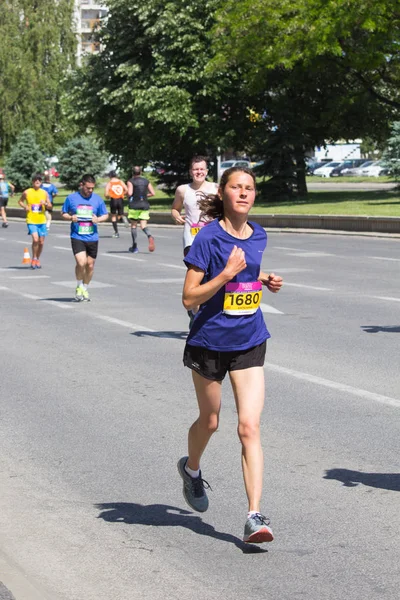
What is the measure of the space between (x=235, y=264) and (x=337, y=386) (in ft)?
15.0

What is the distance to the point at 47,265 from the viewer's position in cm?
2444

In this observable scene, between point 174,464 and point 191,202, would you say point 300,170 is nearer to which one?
point 191,202

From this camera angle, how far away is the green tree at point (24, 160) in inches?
2970

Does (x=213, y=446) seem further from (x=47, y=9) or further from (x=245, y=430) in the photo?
(x=47, y=9)

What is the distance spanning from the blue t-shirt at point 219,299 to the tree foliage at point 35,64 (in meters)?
73.5

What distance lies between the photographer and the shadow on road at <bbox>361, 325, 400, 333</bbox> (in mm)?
13289

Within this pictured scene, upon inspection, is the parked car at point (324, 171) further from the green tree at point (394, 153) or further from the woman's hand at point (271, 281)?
the woman's hand at point (271, 281)

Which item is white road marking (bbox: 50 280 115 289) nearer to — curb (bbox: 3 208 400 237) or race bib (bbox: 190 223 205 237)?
race bib (bbox: 190 223 205 237)

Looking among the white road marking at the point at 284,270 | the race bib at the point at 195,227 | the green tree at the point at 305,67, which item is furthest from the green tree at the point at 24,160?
the race bib at the point at 195,227

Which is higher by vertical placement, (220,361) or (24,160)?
(220,361)

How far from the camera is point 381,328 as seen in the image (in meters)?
13.5

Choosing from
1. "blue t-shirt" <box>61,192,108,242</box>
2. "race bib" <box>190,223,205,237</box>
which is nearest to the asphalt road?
"race bib" <box>190,223,205,237</box>

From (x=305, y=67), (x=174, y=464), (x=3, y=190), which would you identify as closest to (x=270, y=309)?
(x=174, y=464)

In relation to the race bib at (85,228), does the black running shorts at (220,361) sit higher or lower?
higher
